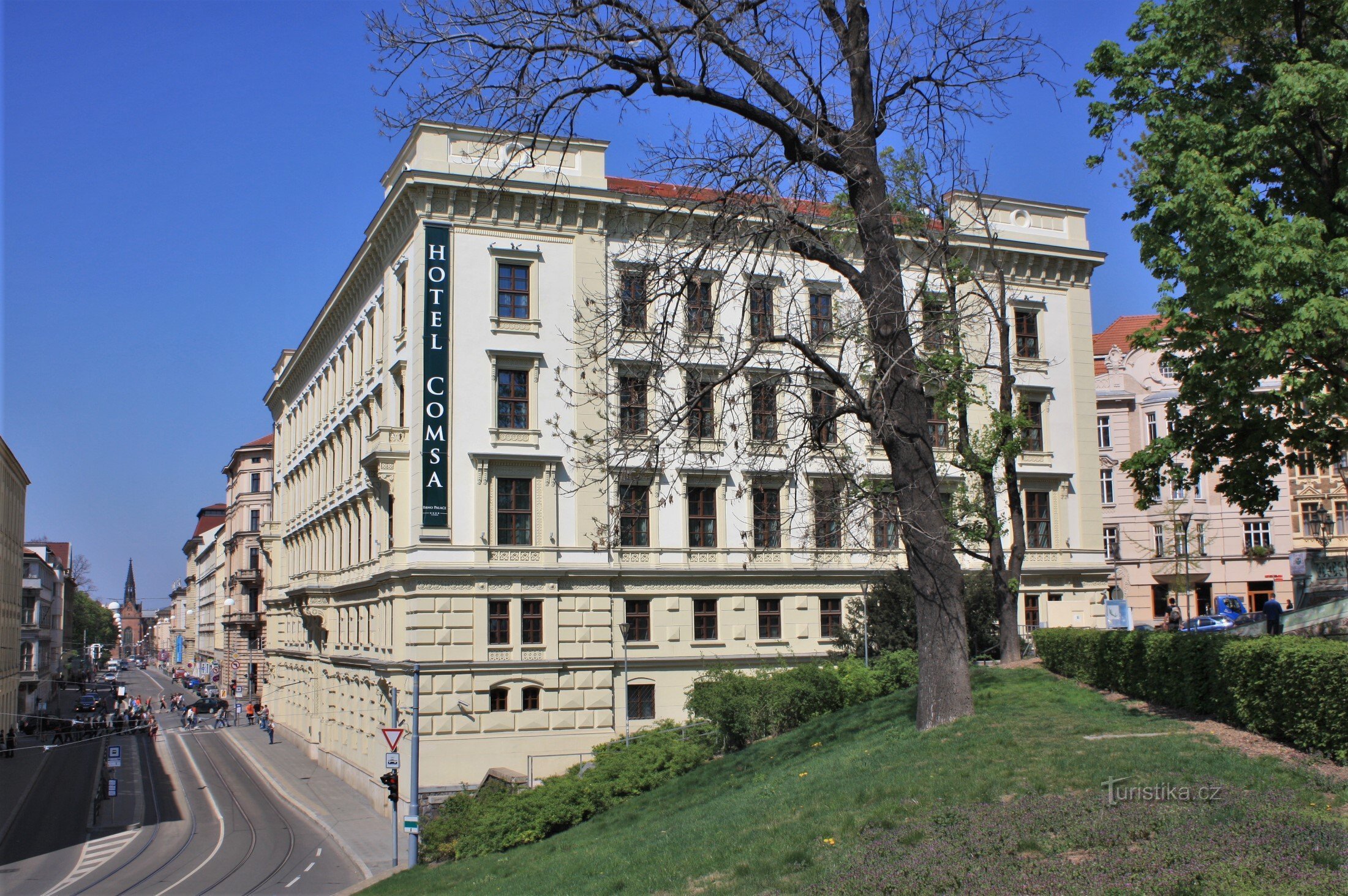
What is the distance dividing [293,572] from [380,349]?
2544 cm

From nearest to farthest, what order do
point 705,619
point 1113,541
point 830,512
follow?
point 830,512
point 705,619
point 1113,541

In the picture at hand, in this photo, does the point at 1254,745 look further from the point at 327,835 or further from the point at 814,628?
the point at 327,835

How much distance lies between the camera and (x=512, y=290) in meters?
35.8

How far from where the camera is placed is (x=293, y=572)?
61062 mm

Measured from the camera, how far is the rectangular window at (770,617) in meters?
38.4

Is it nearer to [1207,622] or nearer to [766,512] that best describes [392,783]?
[766,512]

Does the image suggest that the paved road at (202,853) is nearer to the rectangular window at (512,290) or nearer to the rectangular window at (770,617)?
→ the rectangular window at (770,617)

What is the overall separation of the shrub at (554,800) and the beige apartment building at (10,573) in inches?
1583

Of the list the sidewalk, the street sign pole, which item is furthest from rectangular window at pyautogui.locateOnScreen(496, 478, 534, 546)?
the sidewalk

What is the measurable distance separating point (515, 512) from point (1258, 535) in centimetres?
4101

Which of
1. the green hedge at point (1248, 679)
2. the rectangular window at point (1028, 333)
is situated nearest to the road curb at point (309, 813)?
the green hedge at point (1248, 679)

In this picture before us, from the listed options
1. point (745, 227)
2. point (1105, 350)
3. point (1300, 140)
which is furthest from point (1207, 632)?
point (1105, 350)

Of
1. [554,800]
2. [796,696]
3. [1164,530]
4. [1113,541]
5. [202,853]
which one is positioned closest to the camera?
[554,800]

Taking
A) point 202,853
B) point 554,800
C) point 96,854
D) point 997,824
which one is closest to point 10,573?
point 96,854
